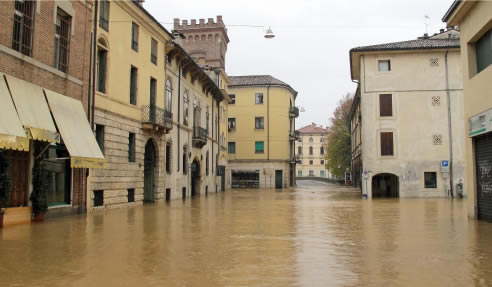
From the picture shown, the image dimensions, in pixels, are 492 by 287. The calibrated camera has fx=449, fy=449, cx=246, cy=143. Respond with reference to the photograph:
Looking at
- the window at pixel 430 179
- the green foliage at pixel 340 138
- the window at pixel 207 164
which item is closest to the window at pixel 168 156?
the window at pixel 207 164

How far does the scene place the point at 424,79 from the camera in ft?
105

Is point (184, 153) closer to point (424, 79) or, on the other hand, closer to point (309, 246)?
point (424, 79)

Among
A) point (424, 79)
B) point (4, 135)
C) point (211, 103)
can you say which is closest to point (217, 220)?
point (4, 135)

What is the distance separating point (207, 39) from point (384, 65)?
29.5 m

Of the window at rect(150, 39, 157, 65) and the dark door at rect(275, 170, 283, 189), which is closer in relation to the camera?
the window at rect(150, 39, 157, 65)

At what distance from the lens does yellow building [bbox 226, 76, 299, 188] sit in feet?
188

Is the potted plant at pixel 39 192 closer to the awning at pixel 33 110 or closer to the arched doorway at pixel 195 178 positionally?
the awning at pixel 33 110

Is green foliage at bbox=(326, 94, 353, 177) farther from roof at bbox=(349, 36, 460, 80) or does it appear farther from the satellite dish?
the satellite dish

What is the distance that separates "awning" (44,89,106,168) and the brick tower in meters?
38.8

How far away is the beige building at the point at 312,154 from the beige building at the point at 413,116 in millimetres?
84891

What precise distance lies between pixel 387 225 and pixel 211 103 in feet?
97.2

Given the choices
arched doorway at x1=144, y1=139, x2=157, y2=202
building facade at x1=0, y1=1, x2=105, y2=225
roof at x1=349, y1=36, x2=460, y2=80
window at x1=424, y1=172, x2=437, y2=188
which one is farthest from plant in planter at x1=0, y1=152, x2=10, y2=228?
window at x1=424, y1=172, x2=437, y2=188

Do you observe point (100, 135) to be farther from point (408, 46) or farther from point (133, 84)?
point (408, 46)

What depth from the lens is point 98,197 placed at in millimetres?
19578
